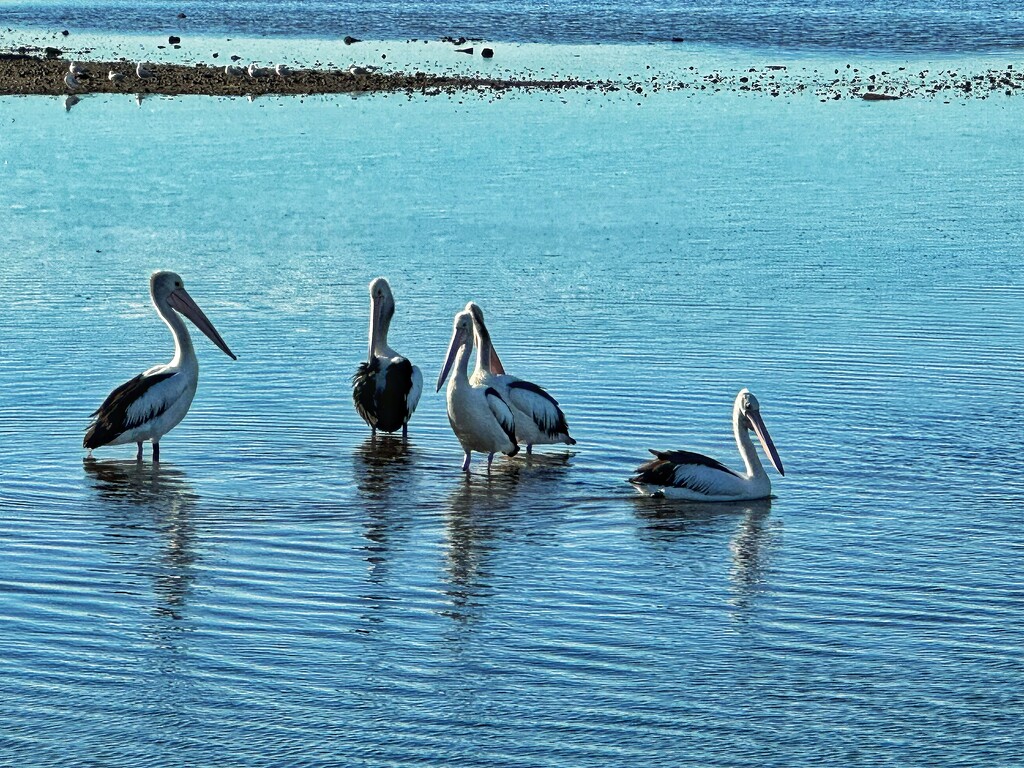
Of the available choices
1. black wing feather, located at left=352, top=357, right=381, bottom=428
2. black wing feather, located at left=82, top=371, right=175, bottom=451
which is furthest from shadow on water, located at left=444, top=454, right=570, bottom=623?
black wing feather, located at left=82, top=371, right=175, bottom=451

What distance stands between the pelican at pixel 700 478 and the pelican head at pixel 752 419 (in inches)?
3.2

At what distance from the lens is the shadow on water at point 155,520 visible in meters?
8.12

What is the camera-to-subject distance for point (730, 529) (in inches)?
358

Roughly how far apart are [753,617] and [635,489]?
6.84 feet

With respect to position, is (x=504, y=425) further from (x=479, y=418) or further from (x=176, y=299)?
(x=176, y=299)

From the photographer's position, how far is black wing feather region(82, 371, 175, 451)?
33.5ft

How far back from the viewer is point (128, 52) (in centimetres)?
4056

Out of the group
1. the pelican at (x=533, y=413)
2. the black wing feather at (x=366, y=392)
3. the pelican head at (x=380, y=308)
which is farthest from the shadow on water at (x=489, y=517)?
the pelican head at (x=380, y=308)

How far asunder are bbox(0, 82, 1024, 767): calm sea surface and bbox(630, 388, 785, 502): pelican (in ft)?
0.41

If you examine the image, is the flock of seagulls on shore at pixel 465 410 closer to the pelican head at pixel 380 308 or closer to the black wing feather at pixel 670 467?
the black wing feather at pixel 670 467

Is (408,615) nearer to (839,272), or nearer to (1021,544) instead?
(1021,544)

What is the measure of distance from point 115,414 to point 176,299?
1.39m

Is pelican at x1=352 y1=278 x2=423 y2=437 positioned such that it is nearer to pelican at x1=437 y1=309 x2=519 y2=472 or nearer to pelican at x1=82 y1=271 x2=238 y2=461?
pelican at x1=437 y1=309 x2=519 y2=472

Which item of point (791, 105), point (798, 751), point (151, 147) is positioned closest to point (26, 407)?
point (798, 751)
